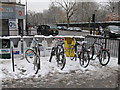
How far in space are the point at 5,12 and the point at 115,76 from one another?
47.8ft

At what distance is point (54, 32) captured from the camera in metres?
22.6

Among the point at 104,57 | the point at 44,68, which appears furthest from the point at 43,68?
the point at 104,57

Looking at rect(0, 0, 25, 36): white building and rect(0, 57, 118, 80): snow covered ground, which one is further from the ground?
rect(0, 0, 25, 36): white building

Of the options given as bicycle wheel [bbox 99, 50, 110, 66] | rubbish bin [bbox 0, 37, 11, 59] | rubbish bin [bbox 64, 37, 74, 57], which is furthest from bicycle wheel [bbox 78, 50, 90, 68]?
rubbish bin [bbox 0, 37, 11, 59]

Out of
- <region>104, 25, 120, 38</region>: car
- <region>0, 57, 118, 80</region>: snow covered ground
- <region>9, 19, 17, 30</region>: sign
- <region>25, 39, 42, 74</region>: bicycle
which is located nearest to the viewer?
<region>0, 57, 118, 80</region>: snow covered ground

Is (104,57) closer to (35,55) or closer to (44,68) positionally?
(44,68)

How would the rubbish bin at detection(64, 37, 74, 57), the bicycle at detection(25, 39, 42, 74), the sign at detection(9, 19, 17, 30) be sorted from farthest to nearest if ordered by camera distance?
the sign at detection(9, 19, 17, 30)
the rubbish bin at detection(64, 37, 74, 57)
the bicycle at detection(25, 39, 42, 74)

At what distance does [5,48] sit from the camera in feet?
23.8

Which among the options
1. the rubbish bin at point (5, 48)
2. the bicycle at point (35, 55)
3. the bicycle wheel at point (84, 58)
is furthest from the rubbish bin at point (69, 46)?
the rubbish bin at point (5, 48)

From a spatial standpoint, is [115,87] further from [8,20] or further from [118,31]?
[118,31]

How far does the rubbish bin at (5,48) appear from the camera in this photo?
7207mm

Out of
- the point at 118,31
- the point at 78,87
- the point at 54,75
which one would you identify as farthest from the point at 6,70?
the point at 118,31

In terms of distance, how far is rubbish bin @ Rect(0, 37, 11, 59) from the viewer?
7.21 meters

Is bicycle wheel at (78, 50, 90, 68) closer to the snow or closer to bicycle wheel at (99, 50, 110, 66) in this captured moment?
the snow
